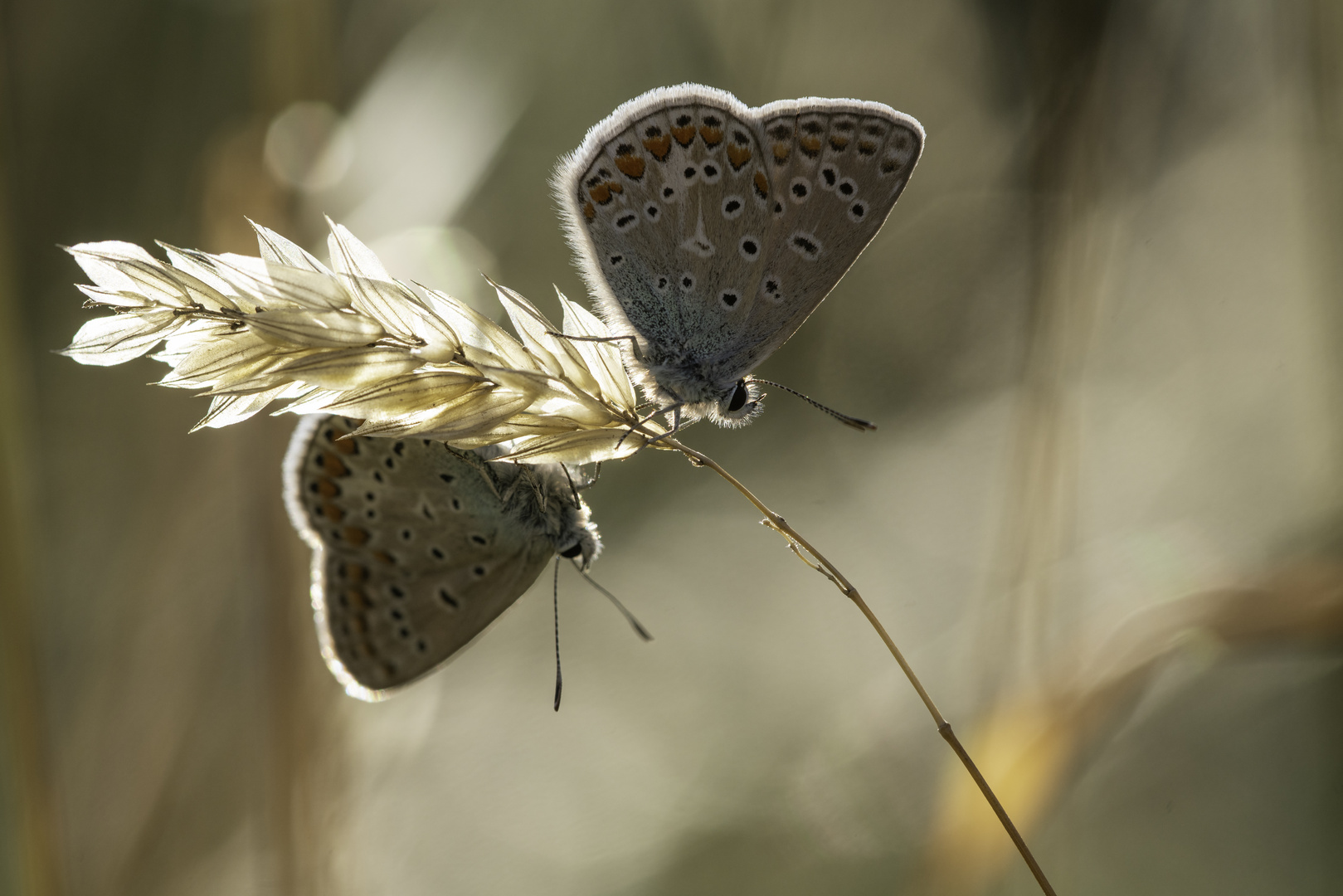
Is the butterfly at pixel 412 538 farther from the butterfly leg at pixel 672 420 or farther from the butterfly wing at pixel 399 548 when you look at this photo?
the butterfly leg at pixel 672 420

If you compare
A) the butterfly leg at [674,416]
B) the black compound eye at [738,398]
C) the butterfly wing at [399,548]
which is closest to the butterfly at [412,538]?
the butterfly wing at [399,548]

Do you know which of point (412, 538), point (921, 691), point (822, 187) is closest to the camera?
point (921, 691)

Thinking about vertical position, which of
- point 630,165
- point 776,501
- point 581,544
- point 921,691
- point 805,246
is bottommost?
point 776,501

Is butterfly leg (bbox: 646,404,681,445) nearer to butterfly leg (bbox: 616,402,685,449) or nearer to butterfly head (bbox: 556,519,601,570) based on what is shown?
butterfly leg (bbox: 616,402,685,449)

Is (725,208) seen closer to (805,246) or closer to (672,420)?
(805,246)

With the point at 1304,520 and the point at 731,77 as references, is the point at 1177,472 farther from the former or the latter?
the point at 731,77

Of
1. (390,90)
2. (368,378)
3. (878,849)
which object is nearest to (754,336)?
(368,378)

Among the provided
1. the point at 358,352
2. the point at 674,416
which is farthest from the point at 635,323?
the point at 358,352

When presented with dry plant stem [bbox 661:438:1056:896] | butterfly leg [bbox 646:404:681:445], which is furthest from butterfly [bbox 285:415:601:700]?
dry plant stem [bbox 661:438:1056:896]
